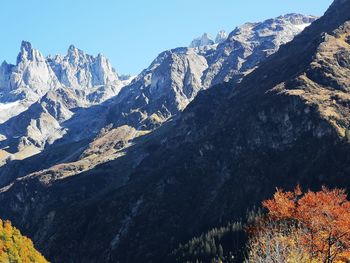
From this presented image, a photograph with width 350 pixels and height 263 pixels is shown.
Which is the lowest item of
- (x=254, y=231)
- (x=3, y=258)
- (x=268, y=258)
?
(x=3, y=258)

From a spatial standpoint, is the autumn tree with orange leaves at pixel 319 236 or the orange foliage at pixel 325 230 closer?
the autumn tree with orange leaves at pixel 319 236

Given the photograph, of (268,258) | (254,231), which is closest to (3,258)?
(254,231)

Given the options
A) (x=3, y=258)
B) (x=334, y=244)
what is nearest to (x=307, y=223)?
(x=334, y=244)

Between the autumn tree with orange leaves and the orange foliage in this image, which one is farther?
the orange foliage

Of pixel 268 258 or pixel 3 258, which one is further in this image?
pixel 3 258

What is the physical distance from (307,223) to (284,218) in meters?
10.3

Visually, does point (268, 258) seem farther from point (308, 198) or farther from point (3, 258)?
point (3, 258)

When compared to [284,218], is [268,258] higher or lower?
higher

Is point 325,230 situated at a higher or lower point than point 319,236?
higher

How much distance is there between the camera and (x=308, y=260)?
75.2 m

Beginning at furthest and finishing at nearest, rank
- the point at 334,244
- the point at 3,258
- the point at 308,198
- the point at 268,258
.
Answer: the point at 3,258, the point at 308,198, the point at 334,244, the point at 268,258

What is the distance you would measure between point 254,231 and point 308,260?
2273 centimetres

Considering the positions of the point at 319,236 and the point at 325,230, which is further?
the point at 319,236

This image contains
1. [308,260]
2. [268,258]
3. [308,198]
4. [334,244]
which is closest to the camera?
[268,258]
